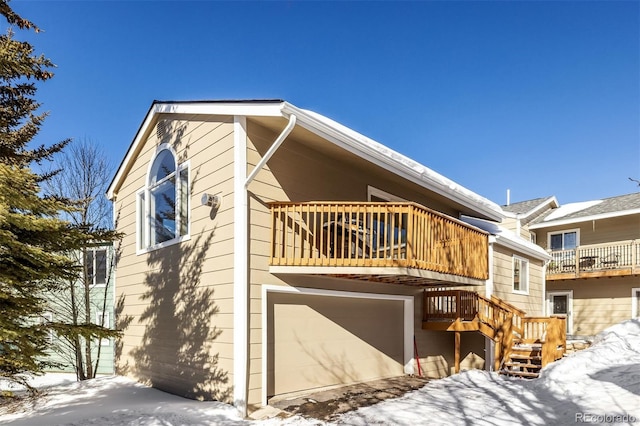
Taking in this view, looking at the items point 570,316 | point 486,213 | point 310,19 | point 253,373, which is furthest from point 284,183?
point 570,316

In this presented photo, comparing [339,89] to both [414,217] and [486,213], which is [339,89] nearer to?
[486,213]

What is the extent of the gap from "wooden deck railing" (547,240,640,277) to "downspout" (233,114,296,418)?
14774 mm

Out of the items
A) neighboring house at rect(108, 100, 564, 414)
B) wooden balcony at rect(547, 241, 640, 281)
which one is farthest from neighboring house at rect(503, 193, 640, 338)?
neighboring house at rect(108, 100, 564, 414)

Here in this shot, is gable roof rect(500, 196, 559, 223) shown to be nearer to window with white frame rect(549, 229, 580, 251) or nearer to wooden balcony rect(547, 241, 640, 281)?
window with white frame rect(549, 229, 580, 251)

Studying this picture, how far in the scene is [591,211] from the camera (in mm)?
17516

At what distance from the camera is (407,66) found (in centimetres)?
1523

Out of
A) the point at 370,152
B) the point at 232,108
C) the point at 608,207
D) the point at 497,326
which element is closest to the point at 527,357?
the point at 497,326

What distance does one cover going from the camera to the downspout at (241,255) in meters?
5.91

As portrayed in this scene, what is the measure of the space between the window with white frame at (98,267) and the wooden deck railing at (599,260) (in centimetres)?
1673

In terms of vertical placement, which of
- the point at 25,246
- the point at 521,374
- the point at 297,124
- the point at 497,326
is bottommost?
the point at 521,374

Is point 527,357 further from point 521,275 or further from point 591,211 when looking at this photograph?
point 591,211

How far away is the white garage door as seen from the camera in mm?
6656

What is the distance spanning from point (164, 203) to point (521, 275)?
1132 centimetres

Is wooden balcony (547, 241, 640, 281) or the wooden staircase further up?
wooden balcony (547, 241, 640, 281)
